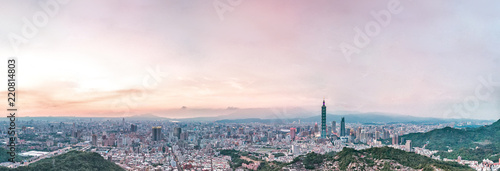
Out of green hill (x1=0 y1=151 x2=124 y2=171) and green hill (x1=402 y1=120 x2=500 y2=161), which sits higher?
Result: green hill (x1=0 y1=151 x2=124 y2=171)

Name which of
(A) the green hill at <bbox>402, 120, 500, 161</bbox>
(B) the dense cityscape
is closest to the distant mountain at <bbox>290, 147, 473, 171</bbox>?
(B) the dense cityscape

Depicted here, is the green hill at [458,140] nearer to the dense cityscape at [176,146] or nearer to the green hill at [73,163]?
the dense cityscape at [176,146]

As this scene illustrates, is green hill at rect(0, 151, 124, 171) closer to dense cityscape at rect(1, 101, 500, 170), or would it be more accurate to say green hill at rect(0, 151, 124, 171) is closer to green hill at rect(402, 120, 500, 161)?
dense cityscape at rect(1, 101, 500, 170)

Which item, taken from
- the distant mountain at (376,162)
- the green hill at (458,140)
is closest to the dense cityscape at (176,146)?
the distant mountain at (376,162)

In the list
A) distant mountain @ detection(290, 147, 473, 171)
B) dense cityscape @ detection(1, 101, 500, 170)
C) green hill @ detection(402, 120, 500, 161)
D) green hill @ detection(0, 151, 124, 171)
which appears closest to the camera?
green hill @ detection(0, 151, 124, 171)

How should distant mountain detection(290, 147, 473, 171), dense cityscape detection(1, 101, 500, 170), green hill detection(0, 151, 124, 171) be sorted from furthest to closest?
1. dense cityscape detection(1, 101, 500, 170)
2. distant mountain detection(290, 147, 473, 171)
3. green hill detection(0, 151, 124, 171)

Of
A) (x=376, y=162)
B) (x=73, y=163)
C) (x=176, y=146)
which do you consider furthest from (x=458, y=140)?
(x=73, y=163)

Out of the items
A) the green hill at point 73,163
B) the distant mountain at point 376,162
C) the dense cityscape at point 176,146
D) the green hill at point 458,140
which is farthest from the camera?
the green hill at point 458,140

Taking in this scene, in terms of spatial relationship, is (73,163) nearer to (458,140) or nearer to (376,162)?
(376,162)

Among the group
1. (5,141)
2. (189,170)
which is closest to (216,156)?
(189,170)
